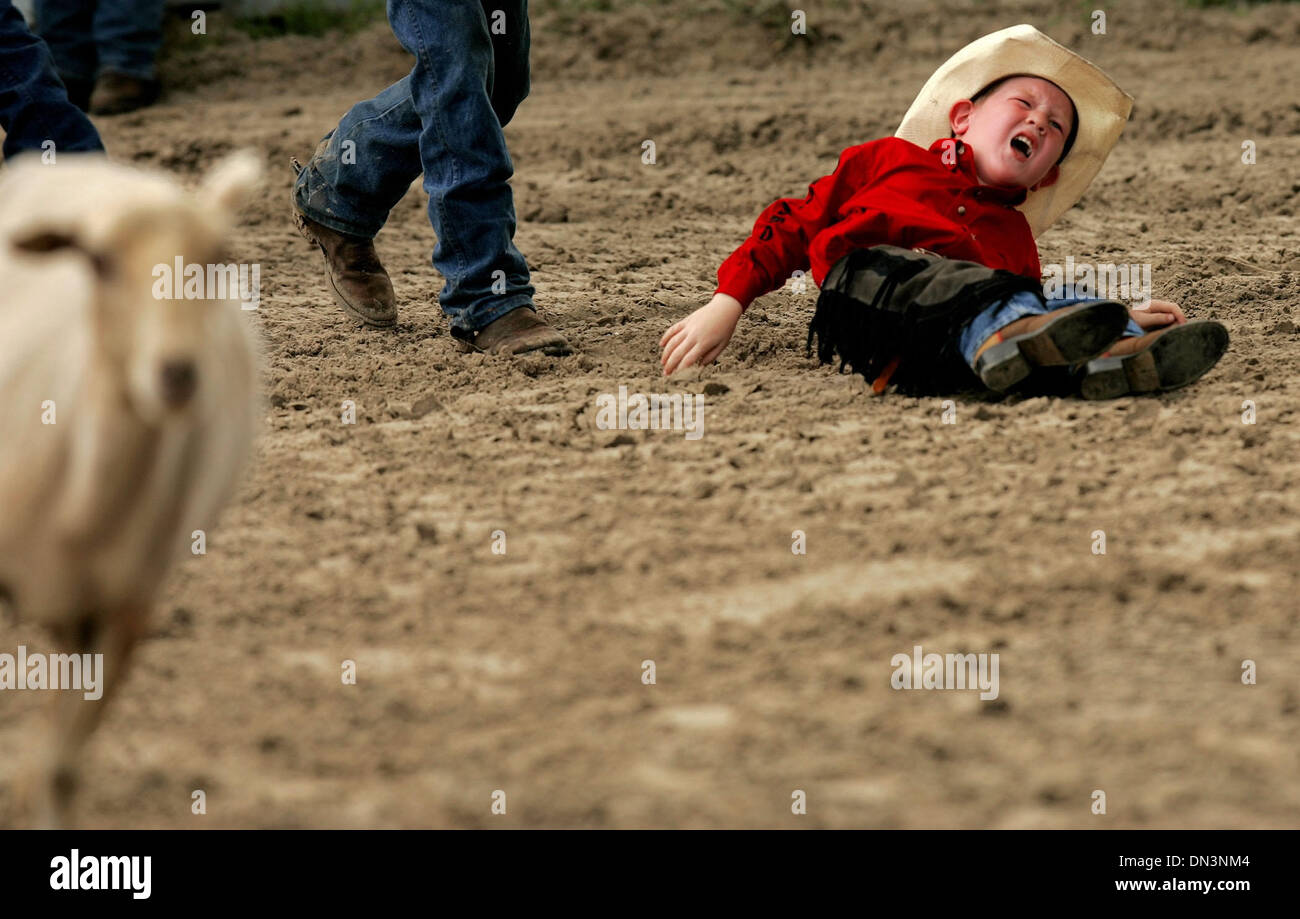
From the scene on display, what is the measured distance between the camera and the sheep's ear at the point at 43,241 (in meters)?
1.56

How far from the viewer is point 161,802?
6.06ft

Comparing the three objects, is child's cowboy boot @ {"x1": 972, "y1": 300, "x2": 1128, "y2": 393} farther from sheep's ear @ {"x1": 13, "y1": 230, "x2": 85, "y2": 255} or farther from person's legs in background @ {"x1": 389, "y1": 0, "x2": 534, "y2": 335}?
sheep's ear @ {"x1": 13, "y1": 230, "x2": 85, "y2": 255}

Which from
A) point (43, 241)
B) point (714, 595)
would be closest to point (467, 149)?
point (714, 595)

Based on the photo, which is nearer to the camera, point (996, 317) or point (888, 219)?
point (996, 317)

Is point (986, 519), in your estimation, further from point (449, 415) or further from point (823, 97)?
point (823, 97)

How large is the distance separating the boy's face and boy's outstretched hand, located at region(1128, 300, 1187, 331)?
1.39 ft

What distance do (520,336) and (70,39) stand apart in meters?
4.97

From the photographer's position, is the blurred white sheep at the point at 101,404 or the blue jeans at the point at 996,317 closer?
the blurred white sheep at the point at 101,404

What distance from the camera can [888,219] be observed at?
3.36m

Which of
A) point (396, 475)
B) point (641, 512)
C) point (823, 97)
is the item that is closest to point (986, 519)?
point (641, 512)

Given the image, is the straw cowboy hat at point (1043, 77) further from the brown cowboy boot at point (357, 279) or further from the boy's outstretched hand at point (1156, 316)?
the brown cowboy boot at point (357, 279)

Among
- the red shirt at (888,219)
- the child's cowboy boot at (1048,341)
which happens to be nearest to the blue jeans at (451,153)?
the red shirt at (888,219)

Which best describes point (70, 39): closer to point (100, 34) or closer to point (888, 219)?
point (100, 34)

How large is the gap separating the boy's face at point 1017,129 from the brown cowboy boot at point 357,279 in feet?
5.62
